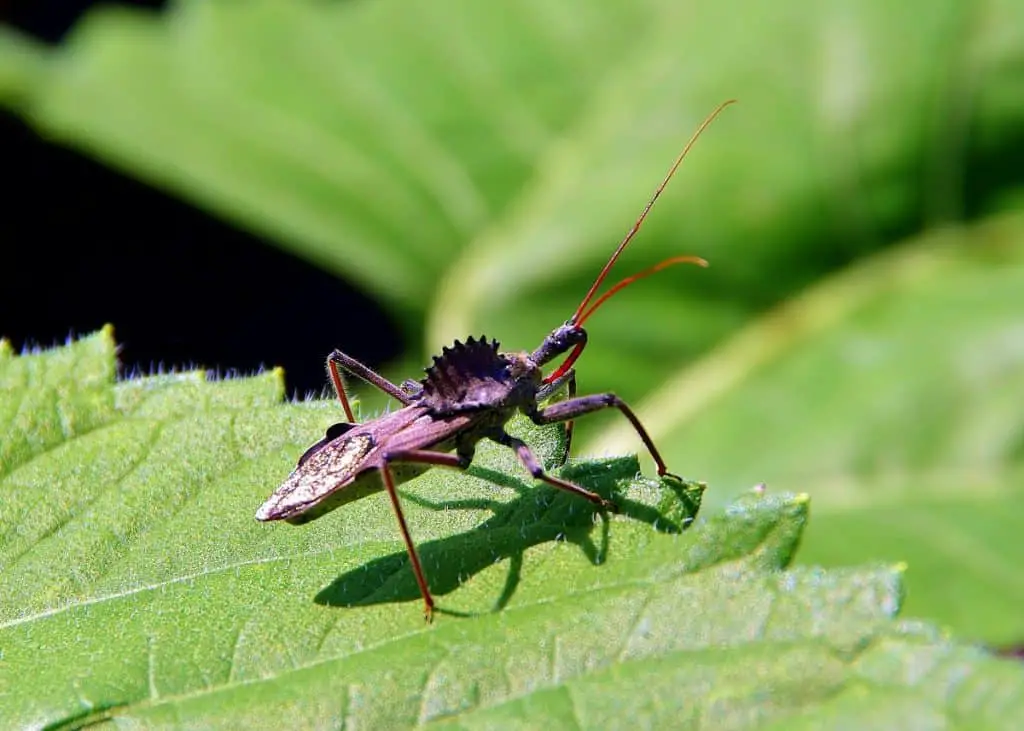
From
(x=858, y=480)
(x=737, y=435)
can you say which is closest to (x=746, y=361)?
(x=737, y=435)

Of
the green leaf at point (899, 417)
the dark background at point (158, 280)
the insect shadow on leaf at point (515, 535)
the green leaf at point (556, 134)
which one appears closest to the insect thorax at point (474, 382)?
the insect shadow on leaf at point (515, 535)

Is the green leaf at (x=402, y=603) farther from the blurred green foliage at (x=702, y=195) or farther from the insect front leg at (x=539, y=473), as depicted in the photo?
the blurred green foliage at (x=702, y=195)

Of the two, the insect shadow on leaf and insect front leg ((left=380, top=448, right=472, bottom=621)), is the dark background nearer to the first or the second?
insect front leg ((left=380, top=448, right=472, bottom=621))

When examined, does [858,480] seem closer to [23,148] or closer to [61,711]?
[61,711]

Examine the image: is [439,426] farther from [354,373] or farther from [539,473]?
[354,373]

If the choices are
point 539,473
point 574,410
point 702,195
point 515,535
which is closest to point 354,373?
point 574,410

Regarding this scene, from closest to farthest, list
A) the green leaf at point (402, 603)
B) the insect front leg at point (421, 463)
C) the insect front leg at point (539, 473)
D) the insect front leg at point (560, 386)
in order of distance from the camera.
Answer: the green leaf at point (402, 603) → the insect front leg at point (421, 463) → the insect front leg at point (539, 473) → the insect front leg at point (560, 386)
